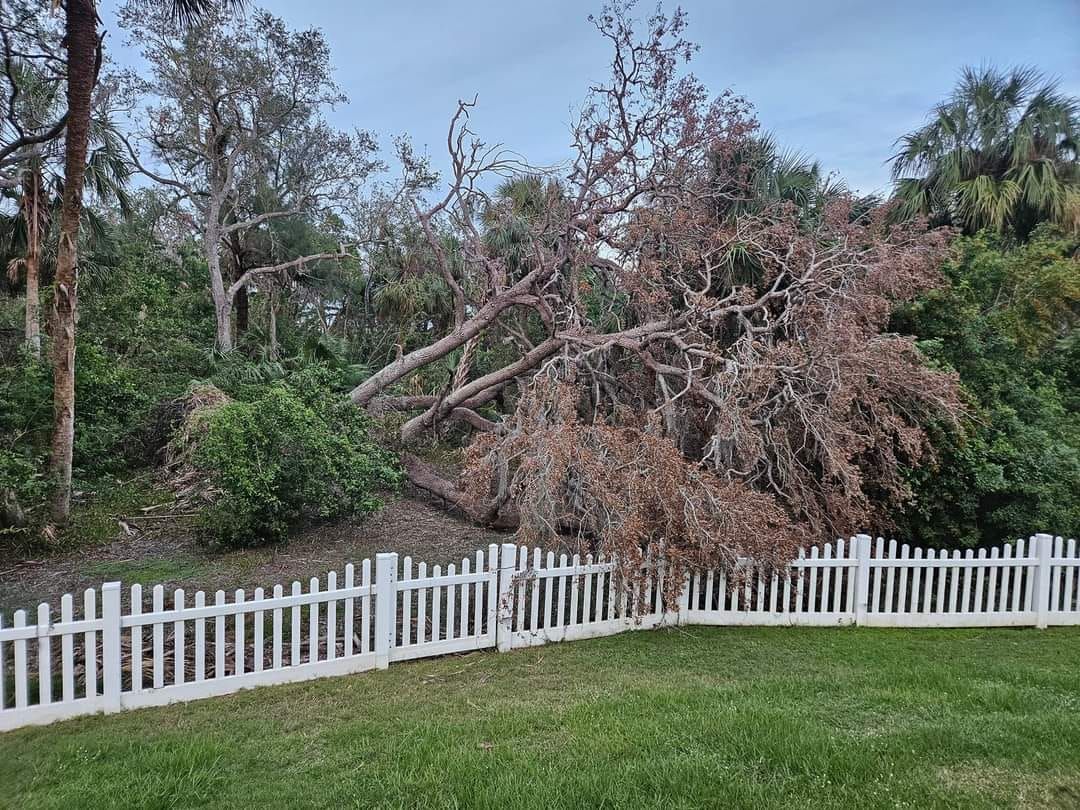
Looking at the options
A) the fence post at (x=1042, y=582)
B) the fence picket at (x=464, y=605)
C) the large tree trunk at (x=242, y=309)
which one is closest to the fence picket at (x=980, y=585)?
the fence post at (x=1042, y=582)

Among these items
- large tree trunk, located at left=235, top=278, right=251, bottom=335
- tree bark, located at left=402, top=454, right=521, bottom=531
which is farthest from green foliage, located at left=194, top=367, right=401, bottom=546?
large tree trunk, located at left=235, top=278, right=251, bottom=335

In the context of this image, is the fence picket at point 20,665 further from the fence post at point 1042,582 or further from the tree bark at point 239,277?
the tree bark at point 239,277

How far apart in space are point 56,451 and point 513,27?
941cm

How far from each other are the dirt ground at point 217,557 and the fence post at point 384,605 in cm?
171

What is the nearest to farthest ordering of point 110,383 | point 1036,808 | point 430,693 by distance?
point 1036,808
point 430,693
point 110,383

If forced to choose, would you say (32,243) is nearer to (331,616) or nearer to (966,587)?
(331,616)

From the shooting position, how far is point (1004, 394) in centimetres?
758

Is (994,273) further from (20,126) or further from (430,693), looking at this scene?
(20,126)

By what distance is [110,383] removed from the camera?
948 centimetres

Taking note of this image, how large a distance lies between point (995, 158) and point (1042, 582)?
29.6 feet

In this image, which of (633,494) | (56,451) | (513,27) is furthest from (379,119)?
(633,494)

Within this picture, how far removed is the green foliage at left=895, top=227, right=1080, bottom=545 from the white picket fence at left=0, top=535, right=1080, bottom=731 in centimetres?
89

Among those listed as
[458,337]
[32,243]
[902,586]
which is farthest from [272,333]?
[902,586]

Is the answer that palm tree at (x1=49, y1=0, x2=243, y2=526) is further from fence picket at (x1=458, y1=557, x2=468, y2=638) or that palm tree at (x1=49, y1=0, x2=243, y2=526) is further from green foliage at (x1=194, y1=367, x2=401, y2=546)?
fence picket at (x1=458, y1=557, x2=468, y2=638)
